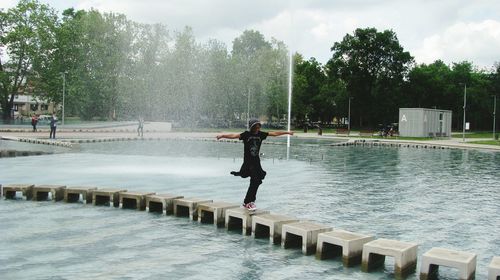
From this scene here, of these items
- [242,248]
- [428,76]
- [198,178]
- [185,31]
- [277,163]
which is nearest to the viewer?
[242,248]

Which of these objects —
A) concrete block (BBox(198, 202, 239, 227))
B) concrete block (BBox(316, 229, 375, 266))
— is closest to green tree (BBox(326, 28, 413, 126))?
concrete block (BBox(198, 202, 239, 227))

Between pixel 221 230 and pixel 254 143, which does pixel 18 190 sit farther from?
pixel 254 143

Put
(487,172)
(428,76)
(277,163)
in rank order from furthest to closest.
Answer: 1. (428,76)
2. (277,163)
3. (487,172)

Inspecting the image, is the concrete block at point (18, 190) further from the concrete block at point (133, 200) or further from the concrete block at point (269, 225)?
the concrete block at point (269, 225)

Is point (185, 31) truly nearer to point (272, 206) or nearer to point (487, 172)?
point (487, 172)

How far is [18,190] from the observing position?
1576cm

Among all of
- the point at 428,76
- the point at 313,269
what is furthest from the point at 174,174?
the point at 428,76

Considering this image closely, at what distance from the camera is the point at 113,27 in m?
83.0

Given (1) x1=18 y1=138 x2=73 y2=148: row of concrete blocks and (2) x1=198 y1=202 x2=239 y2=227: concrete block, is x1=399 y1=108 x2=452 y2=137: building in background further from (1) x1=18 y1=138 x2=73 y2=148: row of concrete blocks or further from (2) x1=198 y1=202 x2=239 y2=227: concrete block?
(2) x1=198 y1=202 x2=239 y2=227: concrete block

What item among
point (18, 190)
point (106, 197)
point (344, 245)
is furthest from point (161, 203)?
point (344, 245)

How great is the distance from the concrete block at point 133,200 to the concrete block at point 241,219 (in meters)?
3.16

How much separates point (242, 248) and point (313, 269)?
5.92 ft

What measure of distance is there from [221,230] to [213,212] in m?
0.74

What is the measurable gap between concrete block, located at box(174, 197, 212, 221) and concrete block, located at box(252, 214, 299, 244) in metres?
2.14
